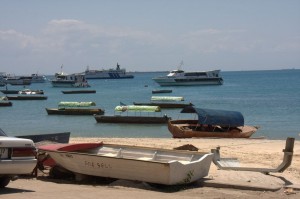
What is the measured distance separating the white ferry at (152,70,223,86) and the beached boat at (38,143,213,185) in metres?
109

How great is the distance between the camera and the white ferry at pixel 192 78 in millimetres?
123312

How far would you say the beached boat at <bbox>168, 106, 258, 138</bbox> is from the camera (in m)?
30.4

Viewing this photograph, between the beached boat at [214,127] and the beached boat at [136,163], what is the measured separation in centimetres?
1648

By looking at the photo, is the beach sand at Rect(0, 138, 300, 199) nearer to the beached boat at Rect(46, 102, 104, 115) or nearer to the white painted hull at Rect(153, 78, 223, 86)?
the beached boat at Rect(46, 102, 104, 115)

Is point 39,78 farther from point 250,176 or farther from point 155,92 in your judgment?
point 250,176

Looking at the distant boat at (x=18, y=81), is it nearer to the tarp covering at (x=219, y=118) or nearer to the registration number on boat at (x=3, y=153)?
the tarp covering at (x=219, y=118)

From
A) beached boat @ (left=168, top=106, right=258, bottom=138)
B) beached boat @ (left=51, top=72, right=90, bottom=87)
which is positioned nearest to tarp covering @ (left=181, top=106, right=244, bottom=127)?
beached boat @ (left=168, top=106, right=258, bottom=138)

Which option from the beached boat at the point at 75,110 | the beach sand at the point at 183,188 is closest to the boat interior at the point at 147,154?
the beach sand at the point at 183,188

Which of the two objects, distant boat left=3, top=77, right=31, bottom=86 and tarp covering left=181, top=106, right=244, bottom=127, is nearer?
tarp covering left=181, top=106, right=244, bottom=127

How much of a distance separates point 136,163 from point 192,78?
113 m

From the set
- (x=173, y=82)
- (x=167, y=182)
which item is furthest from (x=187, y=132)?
(x=173, y=82)

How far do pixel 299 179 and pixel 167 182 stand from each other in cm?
333

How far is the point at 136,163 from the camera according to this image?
38.8 ft

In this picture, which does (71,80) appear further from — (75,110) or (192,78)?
(75,110)
